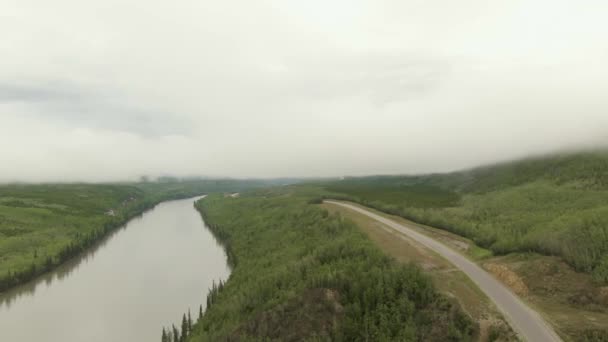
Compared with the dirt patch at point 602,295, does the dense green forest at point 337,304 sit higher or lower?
lower

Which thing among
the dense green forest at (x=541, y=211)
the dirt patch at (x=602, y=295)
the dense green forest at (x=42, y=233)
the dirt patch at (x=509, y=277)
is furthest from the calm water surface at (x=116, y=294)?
the dirt patch at (x=602, y=295)

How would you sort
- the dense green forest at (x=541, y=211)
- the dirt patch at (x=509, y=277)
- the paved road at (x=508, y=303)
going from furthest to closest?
the dense green forest at (x=541, y=211) → the dirt patch at (x=509, y=277) → the paved road at (x=508, y=303)

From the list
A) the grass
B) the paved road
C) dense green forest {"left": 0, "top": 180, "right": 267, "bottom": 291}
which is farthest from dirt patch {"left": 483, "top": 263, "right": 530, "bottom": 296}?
dense green forest {"left": 0, "top": 180, "right": 267, "bottom": 291}

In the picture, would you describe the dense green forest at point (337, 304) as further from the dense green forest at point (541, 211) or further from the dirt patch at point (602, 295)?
the dense green forest at point (541, 211)

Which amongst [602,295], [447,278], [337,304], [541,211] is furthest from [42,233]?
[541,211]

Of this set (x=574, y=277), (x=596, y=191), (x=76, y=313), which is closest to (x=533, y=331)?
(x=574, y=277)

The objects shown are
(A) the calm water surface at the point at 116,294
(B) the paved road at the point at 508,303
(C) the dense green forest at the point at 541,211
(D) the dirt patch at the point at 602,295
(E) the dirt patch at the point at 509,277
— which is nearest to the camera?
(B) the paved road at the point at 508,303

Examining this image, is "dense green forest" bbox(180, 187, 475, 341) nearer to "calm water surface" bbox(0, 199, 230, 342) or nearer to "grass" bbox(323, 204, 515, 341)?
"grass" bbox(323, 204, 515, 341)
